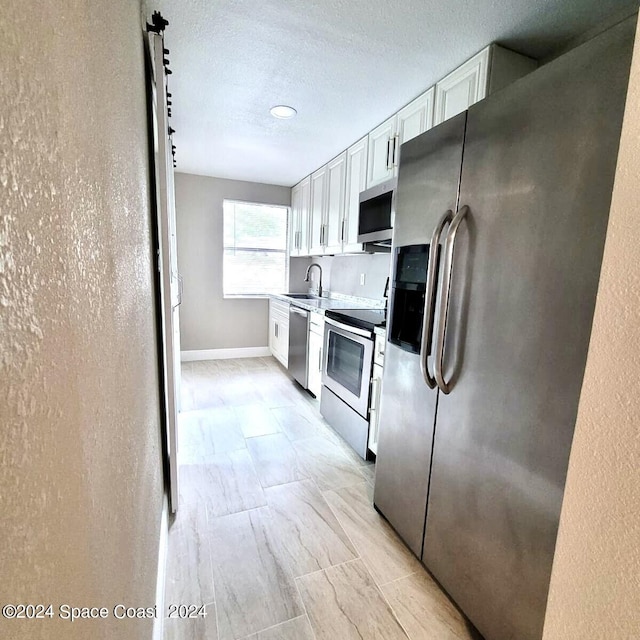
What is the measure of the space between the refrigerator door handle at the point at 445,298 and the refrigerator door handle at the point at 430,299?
0.17ft

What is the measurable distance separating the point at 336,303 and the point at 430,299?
231 centimetres

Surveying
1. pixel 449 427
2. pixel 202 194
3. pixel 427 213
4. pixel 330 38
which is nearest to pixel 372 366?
pixel 449 427

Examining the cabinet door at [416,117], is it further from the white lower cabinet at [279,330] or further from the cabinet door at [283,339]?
the cabinet door at [283,339]

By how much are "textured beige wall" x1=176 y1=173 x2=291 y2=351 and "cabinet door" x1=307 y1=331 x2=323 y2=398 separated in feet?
5.69

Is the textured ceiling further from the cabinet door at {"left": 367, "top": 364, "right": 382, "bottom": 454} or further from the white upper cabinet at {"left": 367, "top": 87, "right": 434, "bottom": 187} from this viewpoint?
the cabinet door at {"left": 367, "top": 364, "right": 382, "bottom": 454}

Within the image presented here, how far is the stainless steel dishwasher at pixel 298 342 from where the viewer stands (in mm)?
3297

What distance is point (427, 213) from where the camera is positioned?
4.62ft

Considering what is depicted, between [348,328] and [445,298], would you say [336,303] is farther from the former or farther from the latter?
[445,298]

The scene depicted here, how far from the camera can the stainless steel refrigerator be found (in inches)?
34.7

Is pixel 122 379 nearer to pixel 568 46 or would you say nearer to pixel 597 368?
pixel 597 368

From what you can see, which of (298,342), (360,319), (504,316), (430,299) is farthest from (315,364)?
(504,316)

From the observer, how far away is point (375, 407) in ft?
6.84

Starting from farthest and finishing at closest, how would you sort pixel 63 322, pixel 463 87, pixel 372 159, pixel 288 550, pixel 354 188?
pixel 354 188 → pixel 372 159 → pixel 463 87 → pixel 288 550 → pixel 63 322

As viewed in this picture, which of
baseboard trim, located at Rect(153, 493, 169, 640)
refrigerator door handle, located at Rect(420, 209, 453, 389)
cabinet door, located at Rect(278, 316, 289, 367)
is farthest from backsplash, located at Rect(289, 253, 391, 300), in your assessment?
baseboard trim, located at Rect(153, 493, 169, 640)
